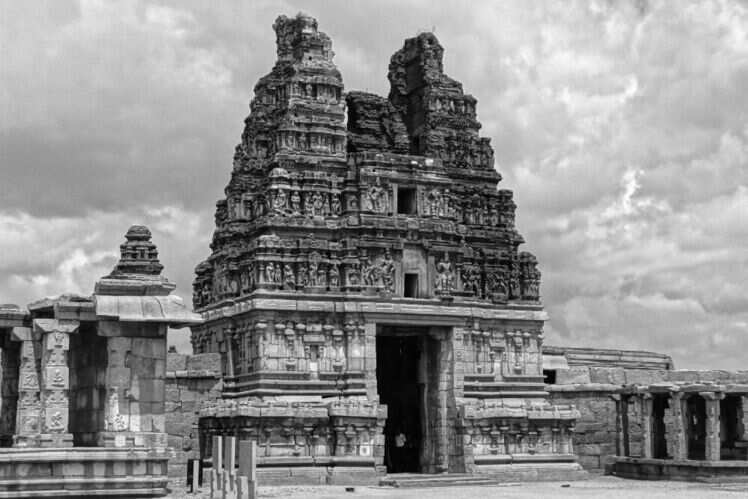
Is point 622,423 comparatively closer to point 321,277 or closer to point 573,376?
point 573,376

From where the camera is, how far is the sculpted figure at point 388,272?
40219 millimetres

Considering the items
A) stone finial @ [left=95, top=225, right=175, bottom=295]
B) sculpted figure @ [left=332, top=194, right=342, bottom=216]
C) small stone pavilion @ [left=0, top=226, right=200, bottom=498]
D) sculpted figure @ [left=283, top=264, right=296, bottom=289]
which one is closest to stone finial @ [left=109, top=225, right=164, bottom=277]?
stone finial @ [left=95, top=225, right=175, bottom=295]

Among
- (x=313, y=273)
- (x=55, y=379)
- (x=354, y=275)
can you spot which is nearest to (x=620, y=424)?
(x=354, y=275)

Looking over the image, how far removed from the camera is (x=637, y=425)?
150ft

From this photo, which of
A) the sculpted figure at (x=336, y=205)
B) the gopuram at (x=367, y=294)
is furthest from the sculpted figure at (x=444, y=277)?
the sculpted figure at (x=336, y=205)

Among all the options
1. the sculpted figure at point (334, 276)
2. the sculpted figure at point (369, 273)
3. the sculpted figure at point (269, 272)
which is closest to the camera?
the sculpted figure at point (269, 272)

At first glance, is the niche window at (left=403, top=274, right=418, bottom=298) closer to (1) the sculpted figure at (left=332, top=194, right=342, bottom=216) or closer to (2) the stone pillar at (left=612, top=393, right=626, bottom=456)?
(1) the sculpted figure at (left=332, top=194, right=342, bottom=216)

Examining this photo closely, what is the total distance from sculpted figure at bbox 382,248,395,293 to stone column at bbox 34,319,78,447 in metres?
15.2

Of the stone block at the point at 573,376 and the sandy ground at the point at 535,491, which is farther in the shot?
the stone block at the point at 573,376

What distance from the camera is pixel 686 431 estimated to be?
41.3 metres

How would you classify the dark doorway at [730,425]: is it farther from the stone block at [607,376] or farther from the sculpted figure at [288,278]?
the sculpted figure at [288,278]

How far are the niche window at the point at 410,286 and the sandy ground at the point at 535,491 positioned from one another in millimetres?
6804

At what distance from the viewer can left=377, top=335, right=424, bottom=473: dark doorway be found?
4203 centimetres

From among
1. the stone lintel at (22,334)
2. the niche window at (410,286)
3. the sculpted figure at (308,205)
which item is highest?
the sculpted figure at (308,205)
